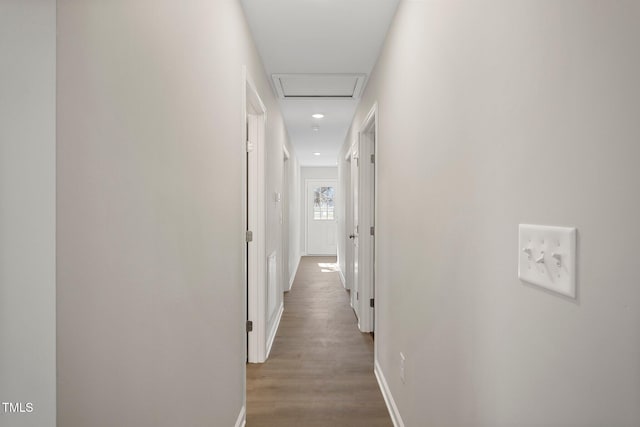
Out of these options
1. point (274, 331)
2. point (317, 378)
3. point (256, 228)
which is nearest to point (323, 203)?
point (274, 331)

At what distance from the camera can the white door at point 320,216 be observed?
10.2 m

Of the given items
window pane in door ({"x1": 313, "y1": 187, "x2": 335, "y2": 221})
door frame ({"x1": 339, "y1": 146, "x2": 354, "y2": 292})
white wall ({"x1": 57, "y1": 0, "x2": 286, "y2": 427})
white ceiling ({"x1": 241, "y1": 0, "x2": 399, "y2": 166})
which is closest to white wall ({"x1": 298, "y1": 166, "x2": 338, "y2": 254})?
window pane in door ({"x1": 313, "y1": 187, "x2": 335, "y2": 221})

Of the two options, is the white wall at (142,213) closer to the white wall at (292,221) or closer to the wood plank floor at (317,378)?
the wood plank floor at (317,378)

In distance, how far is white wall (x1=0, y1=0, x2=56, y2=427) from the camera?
59 cm

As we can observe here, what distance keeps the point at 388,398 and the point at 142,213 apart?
6.77ft

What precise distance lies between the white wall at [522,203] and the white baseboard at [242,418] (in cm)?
96

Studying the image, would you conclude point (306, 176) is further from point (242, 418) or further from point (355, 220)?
point (242, 418)

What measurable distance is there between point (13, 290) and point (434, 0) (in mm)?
1649

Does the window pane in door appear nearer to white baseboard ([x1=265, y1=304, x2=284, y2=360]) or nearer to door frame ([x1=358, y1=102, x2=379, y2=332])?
white baseboard ([x1=265, y1=304, x2=284, y2=360])

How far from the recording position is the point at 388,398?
2369 millimetres

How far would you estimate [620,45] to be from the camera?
1.93ft

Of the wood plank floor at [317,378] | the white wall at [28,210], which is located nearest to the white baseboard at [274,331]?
the wood plank floor at [317,378]

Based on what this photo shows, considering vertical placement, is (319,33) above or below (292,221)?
above

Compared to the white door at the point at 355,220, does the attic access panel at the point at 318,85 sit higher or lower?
higher
